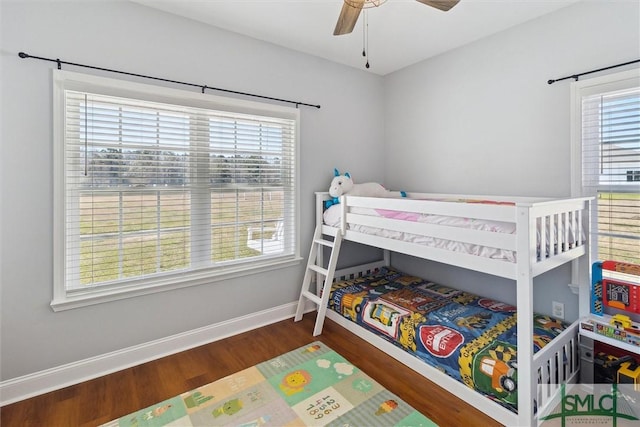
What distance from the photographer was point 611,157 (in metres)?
2.06

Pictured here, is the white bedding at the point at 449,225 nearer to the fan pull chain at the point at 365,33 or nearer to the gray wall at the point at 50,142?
the gray wall at the point at 50,142

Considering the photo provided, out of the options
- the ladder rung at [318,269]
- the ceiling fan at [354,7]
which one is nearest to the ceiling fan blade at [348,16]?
the ceiling fan at [354,7]

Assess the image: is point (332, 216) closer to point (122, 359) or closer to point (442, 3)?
point (442, 3)

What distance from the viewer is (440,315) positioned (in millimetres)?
2324

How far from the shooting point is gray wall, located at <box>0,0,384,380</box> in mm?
1863

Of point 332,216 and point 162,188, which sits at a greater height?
point 162,188

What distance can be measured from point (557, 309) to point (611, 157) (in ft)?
3.81

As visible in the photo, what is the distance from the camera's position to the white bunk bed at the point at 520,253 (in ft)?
5.19

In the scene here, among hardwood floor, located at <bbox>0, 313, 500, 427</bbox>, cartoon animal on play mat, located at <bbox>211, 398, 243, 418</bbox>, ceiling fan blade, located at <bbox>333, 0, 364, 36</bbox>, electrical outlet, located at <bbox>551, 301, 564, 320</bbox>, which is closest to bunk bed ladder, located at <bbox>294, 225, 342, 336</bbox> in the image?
hardwood floor, located at <bbox>0, 313, 500, 427</bbox>

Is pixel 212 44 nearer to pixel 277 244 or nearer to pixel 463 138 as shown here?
pixel 277 244

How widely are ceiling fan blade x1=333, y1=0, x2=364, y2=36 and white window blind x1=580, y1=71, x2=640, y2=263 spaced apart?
68.4 inches

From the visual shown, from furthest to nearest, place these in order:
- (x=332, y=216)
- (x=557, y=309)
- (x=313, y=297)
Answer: (x=332, y=216) < (x=313, y=297) < (x=557, y=309)

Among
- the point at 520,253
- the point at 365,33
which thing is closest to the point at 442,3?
the point at 365,33

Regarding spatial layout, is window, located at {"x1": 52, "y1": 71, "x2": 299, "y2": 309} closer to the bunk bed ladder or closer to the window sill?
the window sill
